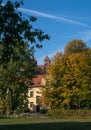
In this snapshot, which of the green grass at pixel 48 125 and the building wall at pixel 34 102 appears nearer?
the green grass at pixel 48 125

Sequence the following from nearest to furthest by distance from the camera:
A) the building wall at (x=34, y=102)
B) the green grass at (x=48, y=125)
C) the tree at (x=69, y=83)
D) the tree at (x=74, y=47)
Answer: the green grass at (x=48, y=125) → the tree at (x=69, y=83) → the tree at (x=74, y=47) → the building wall at (x=34, y=102)

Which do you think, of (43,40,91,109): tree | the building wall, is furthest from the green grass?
the building wall

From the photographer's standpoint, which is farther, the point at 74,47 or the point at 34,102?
the point at 34,102

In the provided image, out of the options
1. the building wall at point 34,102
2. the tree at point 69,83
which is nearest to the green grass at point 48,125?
the tree at point 69,83

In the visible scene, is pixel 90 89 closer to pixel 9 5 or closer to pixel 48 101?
pixel 48 101

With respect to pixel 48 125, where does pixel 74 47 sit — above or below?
above

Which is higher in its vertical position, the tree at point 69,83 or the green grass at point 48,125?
the tree at point 69,83

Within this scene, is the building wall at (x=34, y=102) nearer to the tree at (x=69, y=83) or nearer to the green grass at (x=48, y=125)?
the tree at (x=69, y=83)

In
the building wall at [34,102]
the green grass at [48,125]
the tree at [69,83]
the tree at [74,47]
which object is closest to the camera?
the green grass at [48,125]

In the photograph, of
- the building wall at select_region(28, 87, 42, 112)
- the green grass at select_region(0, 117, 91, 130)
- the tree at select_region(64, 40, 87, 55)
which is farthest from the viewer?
the building wall at select_region(28, 87, 42, 112)

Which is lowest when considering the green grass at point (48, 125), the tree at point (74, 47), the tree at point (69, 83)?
the green grass at point (48, 125)

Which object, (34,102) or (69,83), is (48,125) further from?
(34,102)

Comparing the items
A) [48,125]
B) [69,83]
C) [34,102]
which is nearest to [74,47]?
[34,102]

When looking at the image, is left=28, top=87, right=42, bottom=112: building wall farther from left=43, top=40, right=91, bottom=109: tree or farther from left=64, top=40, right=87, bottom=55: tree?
left=43, top=40, right=91, bottom=109: tree
